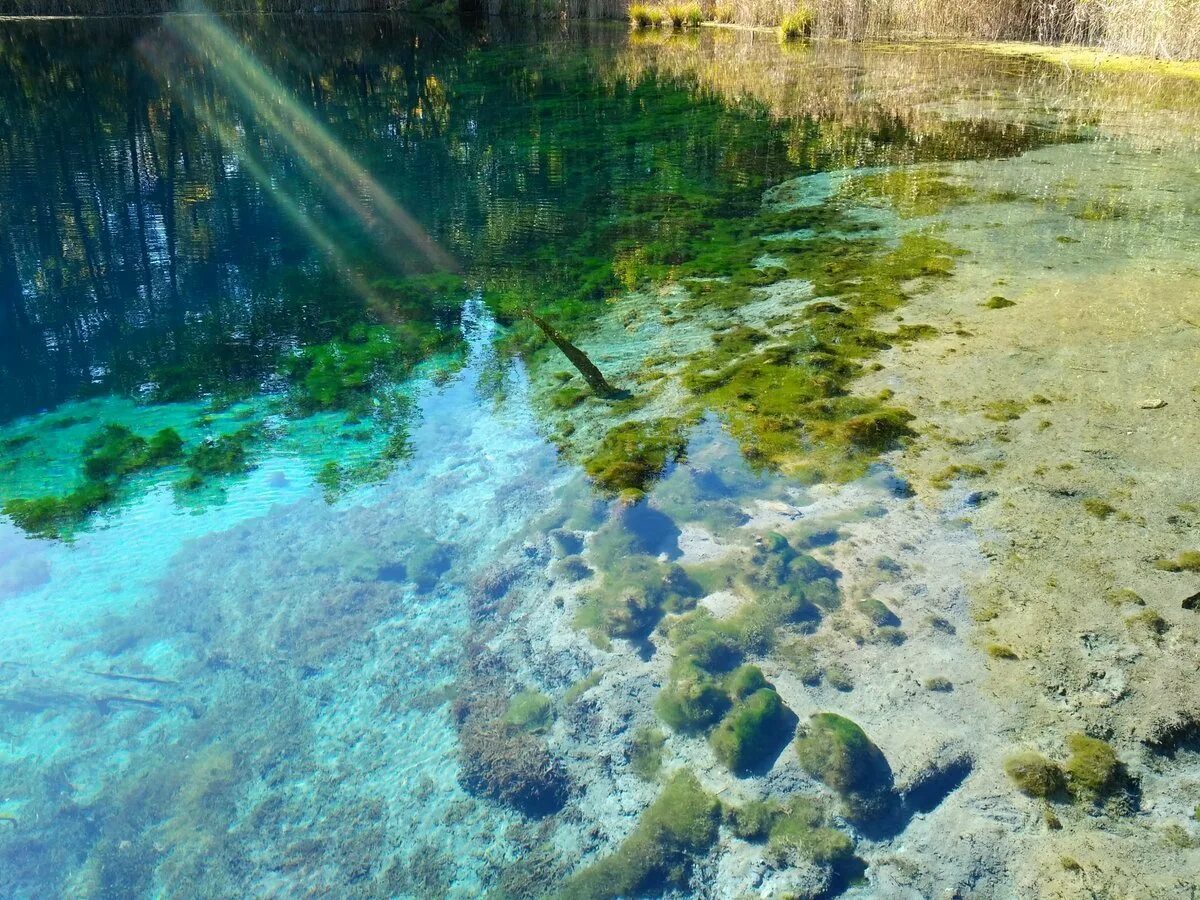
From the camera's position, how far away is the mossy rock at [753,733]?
2250 millimetres

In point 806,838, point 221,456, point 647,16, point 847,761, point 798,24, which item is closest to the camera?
point 806,838

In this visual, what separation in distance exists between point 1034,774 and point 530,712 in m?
1.32

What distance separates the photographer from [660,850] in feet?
6.72

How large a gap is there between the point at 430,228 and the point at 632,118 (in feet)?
16.4

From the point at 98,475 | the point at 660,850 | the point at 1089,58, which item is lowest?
the point at 660,850

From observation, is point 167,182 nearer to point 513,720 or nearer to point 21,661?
point 21,661

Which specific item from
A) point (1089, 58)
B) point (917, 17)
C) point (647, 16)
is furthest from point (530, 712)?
point (647, 16)

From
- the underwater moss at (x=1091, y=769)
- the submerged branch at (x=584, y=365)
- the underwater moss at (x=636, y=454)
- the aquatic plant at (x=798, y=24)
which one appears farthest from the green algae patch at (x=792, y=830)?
the aquatic plant at (x=798, y=24)

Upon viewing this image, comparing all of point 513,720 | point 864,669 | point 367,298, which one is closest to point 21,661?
point 513,720

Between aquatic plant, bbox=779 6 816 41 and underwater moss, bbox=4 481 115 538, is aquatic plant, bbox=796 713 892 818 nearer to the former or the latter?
underwater moss, bbox=4 481 115 538

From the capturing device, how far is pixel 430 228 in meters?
6.80

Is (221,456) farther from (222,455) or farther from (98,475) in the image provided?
(98,475)

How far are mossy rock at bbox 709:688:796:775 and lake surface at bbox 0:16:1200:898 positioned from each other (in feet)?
0.04

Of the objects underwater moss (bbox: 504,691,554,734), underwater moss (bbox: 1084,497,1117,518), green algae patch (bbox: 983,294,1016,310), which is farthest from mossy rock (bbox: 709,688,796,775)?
green algae patch (bbox: 983,294,1016,310)
